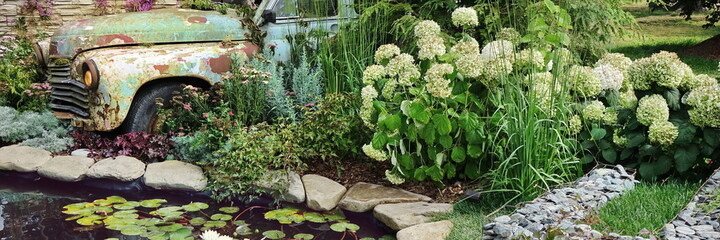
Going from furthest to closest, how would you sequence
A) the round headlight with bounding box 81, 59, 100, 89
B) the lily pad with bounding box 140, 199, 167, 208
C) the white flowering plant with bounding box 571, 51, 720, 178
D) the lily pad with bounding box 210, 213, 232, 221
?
the round headlight with bounding box 81, 59, 100, 89 < the lily pad with bounding box 140, 199, 167, 208 < the lily pad with bounding box 210, 213, 232, 221 < the white flowering plant with bounding box 571, 51, 720, 178

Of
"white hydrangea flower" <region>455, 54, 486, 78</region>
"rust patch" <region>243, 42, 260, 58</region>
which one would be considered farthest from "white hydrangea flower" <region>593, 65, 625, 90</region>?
"rust patch" <region>243, 42, 260, 58</region>

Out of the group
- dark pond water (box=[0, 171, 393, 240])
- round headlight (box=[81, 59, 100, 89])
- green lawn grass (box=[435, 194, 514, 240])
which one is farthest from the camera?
round headlight (box=[81, 59, 100, 89])

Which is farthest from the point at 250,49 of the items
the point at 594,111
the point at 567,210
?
the point at 567,210

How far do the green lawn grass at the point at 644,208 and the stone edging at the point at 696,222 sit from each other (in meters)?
0.08

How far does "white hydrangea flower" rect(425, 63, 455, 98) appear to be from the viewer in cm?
411

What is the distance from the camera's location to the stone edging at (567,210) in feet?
10.3

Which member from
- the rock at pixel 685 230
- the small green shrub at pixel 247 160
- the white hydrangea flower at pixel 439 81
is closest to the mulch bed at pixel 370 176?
the small green shrub at pixel 247 160

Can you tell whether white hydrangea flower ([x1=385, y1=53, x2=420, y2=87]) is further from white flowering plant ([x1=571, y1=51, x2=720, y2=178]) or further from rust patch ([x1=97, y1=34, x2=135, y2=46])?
rust patch ([x1=97, y1=34, x2=135, y2=46])

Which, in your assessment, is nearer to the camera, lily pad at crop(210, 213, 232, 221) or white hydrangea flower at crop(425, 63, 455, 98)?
white hydrangea flower at crop(425, 63, 455, 98)

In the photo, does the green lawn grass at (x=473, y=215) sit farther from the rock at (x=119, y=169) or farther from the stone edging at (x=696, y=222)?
the rock at (x=119, y=169)

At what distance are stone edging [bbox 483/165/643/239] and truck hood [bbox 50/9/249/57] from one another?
3395 millimetres

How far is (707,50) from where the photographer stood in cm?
1080

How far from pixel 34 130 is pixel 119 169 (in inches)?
53.4

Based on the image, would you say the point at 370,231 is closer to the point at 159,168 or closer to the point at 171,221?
the point at 171,221
